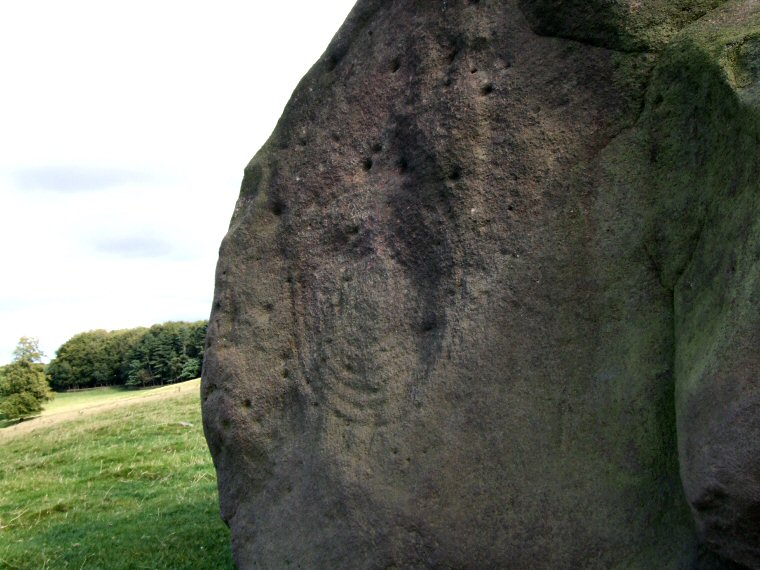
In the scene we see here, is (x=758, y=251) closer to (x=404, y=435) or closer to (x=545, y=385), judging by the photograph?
(x=545, y=385)

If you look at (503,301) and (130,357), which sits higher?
(130,357)

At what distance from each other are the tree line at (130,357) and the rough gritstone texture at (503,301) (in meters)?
47.0

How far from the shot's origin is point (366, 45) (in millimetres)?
5234

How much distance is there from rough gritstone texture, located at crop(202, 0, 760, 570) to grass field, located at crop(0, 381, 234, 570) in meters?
2.34

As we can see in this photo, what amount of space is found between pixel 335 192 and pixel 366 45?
1049 mm

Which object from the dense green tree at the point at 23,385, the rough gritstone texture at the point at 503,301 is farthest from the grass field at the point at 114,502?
the dense green tree at the point at 23,385

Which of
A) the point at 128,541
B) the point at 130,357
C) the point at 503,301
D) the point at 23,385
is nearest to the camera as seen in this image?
the point at 503,301

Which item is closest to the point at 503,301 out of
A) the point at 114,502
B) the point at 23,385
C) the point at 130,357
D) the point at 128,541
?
the point at 128,541

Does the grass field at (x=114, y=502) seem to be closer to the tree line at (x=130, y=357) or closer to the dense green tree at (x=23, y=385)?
the dense green tree at (x=23, y=385)

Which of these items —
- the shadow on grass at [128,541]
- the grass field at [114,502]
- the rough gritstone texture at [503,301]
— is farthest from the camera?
the grass field at [114,502]

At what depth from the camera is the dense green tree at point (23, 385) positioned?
31438mm

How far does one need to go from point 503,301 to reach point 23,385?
32.5 m

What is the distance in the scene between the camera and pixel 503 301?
4188 millimetres

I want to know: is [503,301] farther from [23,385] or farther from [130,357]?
[130,357]
